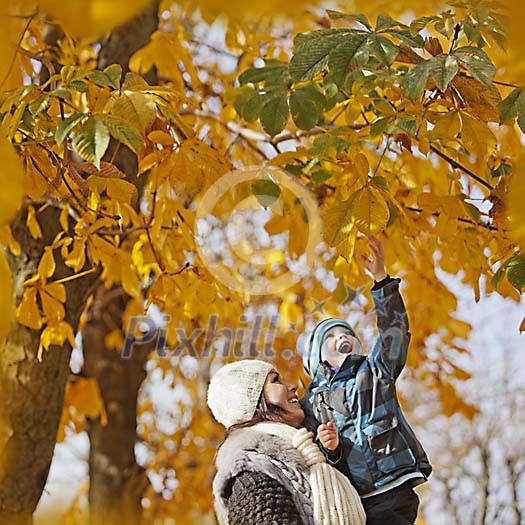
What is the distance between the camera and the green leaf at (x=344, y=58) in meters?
1.27

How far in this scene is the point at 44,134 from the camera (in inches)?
62.4

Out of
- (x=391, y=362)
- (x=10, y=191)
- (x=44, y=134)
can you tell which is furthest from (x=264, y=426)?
(x=10, y=191)

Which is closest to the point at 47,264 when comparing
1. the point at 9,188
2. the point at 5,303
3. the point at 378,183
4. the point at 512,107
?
the point at 378,183

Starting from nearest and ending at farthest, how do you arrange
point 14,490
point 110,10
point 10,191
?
point 110,10 → point 10,191 → point 14,490

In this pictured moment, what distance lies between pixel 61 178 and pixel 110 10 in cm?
104

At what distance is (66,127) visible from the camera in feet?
4.33

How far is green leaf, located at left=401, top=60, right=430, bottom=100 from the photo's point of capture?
4.23 ft

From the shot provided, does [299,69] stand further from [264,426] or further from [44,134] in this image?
[264,426]

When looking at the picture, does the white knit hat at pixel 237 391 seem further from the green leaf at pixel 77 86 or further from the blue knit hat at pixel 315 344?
the green leaf at pixel 77 86

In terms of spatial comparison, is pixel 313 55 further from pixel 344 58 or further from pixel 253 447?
pixel 253 447

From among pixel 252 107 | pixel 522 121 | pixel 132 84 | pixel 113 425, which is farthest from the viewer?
pixel 113 425

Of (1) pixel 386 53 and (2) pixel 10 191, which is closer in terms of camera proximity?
(2) pixel 10 191

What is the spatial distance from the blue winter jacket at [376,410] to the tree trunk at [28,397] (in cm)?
102

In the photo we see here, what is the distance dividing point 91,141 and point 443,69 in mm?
530
